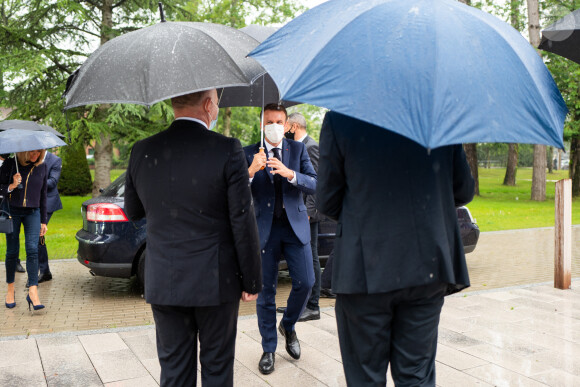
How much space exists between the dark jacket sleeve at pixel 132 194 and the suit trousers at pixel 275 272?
1.55 m

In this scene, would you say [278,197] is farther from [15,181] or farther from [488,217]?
[488,217]

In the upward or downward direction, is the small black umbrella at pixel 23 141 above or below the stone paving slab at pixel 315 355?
above

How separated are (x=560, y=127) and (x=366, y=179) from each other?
919 mm

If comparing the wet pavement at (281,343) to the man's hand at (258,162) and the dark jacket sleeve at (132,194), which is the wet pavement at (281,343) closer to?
the man's hand at (258,162)

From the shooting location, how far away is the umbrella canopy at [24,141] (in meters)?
6.30

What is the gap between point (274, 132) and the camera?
15.4ft

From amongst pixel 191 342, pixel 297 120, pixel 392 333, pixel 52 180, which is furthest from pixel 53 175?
pixel 392 333

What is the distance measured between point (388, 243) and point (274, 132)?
2.20m

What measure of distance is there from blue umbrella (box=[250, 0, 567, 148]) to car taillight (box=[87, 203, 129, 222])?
498 cm

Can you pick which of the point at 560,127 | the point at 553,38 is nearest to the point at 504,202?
the point at 553,38

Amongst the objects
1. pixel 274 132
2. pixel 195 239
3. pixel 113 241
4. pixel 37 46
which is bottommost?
pixel 113 241

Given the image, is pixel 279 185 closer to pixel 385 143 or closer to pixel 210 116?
pixel 210 116

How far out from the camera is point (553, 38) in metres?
4.32

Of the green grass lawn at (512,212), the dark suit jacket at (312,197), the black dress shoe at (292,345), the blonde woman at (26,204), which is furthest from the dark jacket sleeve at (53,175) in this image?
the green grass lawn at (512,212)
